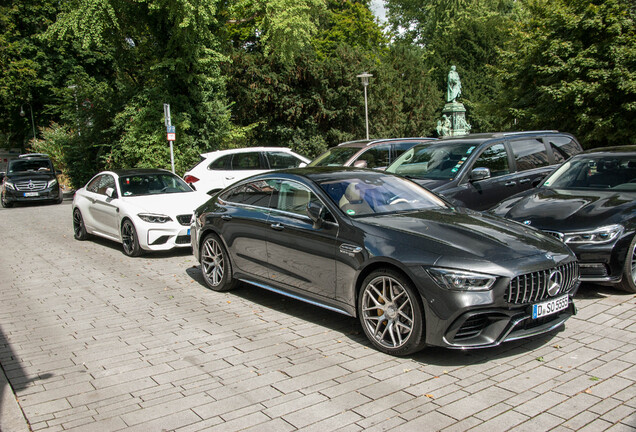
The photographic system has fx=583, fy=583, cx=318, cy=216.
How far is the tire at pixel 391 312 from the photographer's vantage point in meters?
4.86

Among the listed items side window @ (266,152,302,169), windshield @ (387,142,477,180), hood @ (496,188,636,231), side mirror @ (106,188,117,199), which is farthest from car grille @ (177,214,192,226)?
side window @ (266,152,302,169)

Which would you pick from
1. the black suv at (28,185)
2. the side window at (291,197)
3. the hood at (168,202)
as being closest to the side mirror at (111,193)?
the hood at (168,202)

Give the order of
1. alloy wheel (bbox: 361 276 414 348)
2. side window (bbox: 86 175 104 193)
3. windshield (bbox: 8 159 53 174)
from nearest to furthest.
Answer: alloy wheel (bbox: 361 276 414 348), side window (bbox: 86 175 104 193), windshield (bbox: 8 159 53 174)

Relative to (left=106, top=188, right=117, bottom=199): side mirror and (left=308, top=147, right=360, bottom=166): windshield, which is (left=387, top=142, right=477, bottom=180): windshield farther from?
(left=106, top=188, right=117, bottom=199): side mirror

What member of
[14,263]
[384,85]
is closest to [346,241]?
[14,263]

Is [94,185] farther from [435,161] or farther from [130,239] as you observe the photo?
[435,161]

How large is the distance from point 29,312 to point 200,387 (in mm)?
3560

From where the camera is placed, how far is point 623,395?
13.6 feet

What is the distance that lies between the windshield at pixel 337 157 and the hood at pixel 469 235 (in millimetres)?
7017

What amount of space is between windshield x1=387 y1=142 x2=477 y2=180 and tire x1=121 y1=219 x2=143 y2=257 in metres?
4.65

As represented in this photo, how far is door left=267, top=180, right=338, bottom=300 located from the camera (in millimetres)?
5699

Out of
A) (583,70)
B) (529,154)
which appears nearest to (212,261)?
(529,154)

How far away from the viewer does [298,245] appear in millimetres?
6047

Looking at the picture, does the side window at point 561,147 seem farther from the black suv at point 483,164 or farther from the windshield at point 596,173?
the windshield at point 596,173
